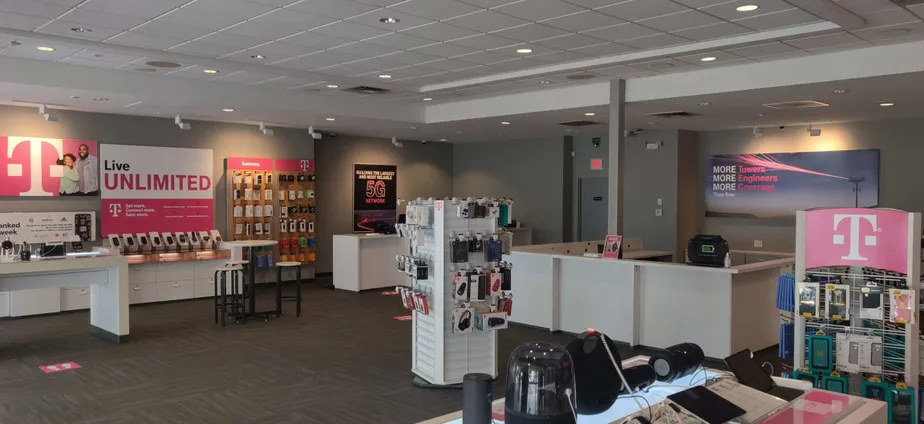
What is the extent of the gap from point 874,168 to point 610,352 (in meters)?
10.3

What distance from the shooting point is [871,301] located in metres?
4.35

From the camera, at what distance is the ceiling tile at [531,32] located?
6.01m

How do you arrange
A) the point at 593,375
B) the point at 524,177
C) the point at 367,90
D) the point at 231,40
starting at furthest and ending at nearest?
1. the point at 524,177
2. the point at 367,90
3. the point at 231,40
4. the point at 593,375

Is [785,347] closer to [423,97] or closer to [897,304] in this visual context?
[897,304]

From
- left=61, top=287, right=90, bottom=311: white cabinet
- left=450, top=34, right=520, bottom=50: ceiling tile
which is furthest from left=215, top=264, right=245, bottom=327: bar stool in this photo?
left=450, top=34, right=520, bottom=50: ceiling tile

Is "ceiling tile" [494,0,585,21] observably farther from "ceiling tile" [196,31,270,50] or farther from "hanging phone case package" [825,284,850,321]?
"hanging phone case package" [825,284,850,321]

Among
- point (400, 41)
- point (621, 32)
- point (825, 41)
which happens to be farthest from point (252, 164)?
point (825, 41)

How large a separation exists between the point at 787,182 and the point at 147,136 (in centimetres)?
1032

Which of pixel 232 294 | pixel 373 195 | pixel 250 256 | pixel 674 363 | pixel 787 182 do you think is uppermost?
pixel 787 182

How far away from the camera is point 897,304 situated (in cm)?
425

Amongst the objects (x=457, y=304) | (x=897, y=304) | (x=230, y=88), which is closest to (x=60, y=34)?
(x=230, y=88)

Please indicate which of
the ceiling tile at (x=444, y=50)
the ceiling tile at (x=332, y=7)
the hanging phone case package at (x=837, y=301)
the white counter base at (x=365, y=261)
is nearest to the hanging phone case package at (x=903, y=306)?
the hanging phone case package at (x=837, y=301)

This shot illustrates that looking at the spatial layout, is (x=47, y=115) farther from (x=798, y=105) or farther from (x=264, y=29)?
(x=798, y=105)

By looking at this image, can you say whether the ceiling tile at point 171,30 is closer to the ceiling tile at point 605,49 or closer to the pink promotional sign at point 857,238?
the ceiling tile at point 605,49
